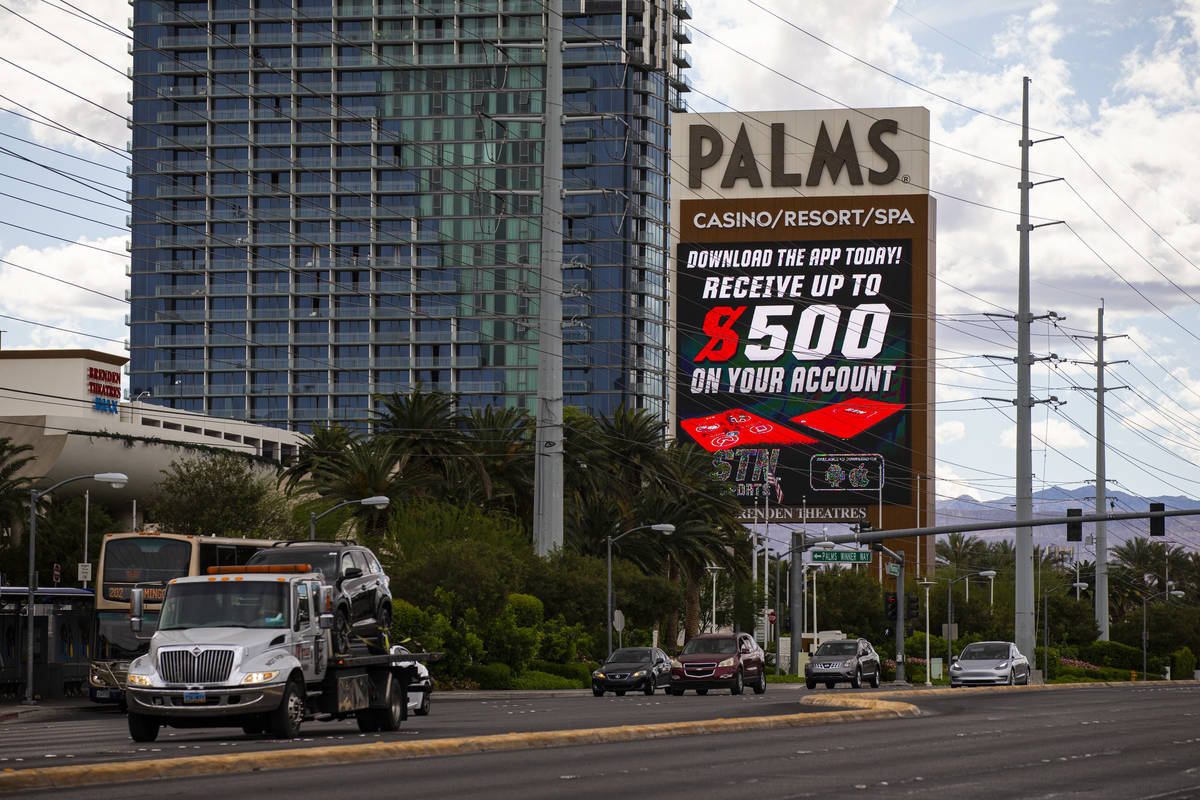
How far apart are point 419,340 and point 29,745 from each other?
146 meters

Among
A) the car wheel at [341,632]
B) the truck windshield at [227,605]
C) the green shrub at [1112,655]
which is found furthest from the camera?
the green shrub at [1112,655]

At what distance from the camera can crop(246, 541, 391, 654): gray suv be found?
28781 mm

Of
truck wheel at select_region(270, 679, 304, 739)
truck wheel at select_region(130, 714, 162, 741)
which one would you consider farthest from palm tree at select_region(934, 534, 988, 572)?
truck wheel at select_region(130, 714, 162, 741)

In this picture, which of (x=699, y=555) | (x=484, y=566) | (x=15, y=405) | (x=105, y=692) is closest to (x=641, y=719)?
(x=105, y=692)

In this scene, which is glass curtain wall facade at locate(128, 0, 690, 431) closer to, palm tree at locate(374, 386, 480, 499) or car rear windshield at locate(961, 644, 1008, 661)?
palm tree at locate(374, 386, 480, 499)

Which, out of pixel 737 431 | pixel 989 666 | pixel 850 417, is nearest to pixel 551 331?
pixel 989 666


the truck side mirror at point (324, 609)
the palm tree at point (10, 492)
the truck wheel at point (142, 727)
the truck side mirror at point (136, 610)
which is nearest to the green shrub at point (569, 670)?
the palm tree at point (10, 492)

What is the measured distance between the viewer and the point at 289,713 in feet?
83.3

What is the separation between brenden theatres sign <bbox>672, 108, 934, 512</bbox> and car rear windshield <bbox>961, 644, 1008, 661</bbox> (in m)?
86.5

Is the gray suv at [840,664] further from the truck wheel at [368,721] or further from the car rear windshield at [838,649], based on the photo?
the truck wheel at [368,721]

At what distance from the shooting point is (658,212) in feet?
587

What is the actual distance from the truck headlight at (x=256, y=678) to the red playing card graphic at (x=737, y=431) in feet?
412

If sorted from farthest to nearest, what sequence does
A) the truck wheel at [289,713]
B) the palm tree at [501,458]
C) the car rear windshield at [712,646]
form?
the palm tree at [501,458] < the car rear windshield at [712,646] < the truck wheel at [289,713]

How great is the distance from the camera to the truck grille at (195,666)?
24688mm
